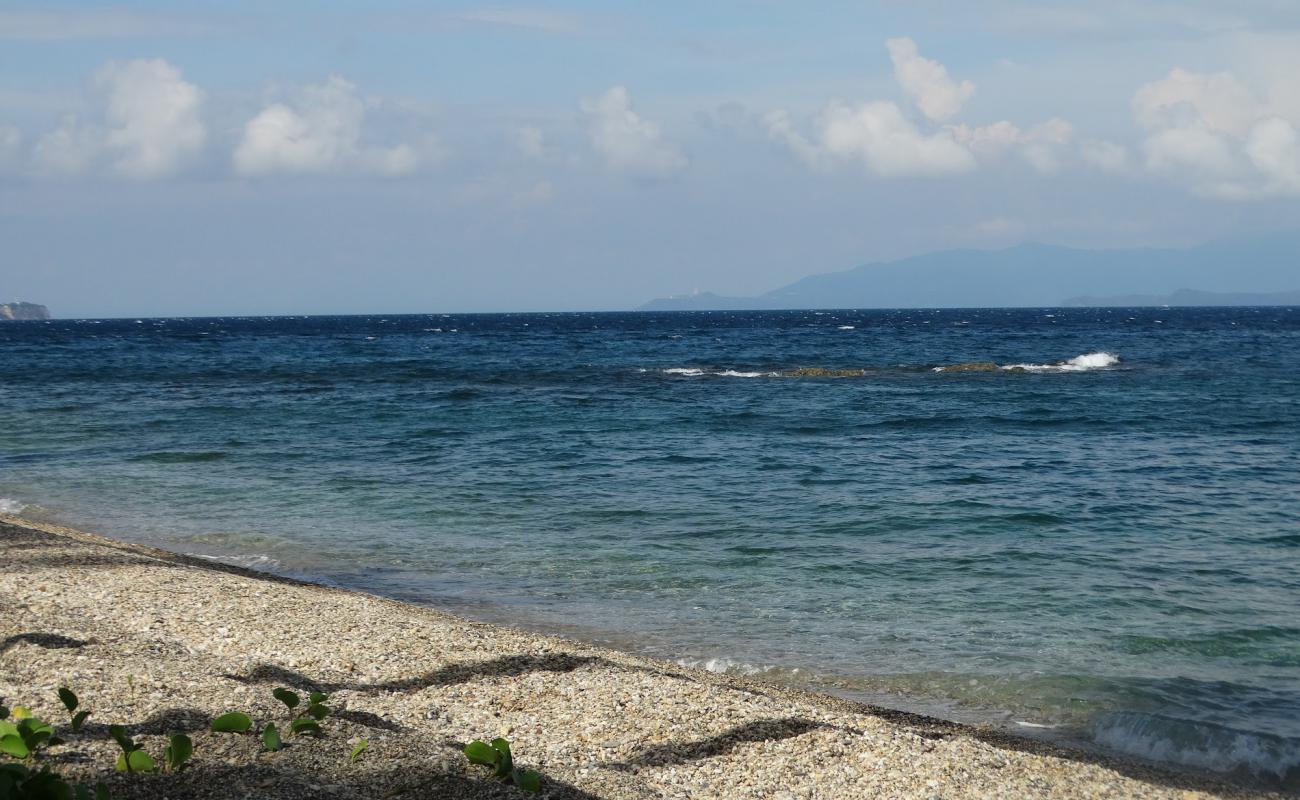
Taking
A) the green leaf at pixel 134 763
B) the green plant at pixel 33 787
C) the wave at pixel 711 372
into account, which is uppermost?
the wave at pixel 711 372

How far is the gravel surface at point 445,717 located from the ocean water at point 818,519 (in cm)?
156

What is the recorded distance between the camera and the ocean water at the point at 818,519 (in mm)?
9891

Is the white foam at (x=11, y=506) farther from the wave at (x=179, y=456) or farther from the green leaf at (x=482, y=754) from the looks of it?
the green leaf at (x=482, y=754)

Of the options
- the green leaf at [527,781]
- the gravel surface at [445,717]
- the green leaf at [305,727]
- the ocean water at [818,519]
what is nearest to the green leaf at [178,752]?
the gravel surface at [445,717]

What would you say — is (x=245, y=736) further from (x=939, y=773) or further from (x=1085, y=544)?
(x=1085, y=544)

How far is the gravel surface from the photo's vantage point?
5.90m

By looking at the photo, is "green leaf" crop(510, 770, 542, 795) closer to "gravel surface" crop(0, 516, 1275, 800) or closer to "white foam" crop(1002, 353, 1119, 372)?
"gravel surface" crop(0, 516, 1275, 800)

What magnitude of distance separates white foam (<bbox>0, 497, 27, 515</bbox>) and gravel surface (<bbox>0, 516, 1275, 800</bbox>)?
8.68 meters

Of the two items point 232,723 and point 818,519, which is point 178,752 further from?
point 818,519

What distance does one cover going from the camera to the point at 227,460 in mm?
23078

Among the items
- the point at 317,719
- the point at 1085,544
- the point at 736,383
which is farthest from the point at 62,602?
the point at 736,383

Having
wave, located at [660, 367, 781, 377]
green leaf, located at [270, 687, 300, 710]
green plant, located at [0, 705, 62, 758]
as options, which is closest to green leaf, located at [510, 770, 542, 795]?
green leaf, located at [270, 687, 300, 710]

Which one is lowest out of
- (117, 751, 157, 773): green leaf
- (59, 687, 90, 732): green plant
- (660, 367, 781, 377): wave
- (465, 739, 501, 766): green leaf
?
(465, 739, 501, 766): green leaf

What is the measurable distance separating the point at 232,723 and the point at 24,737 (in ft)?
3.28
